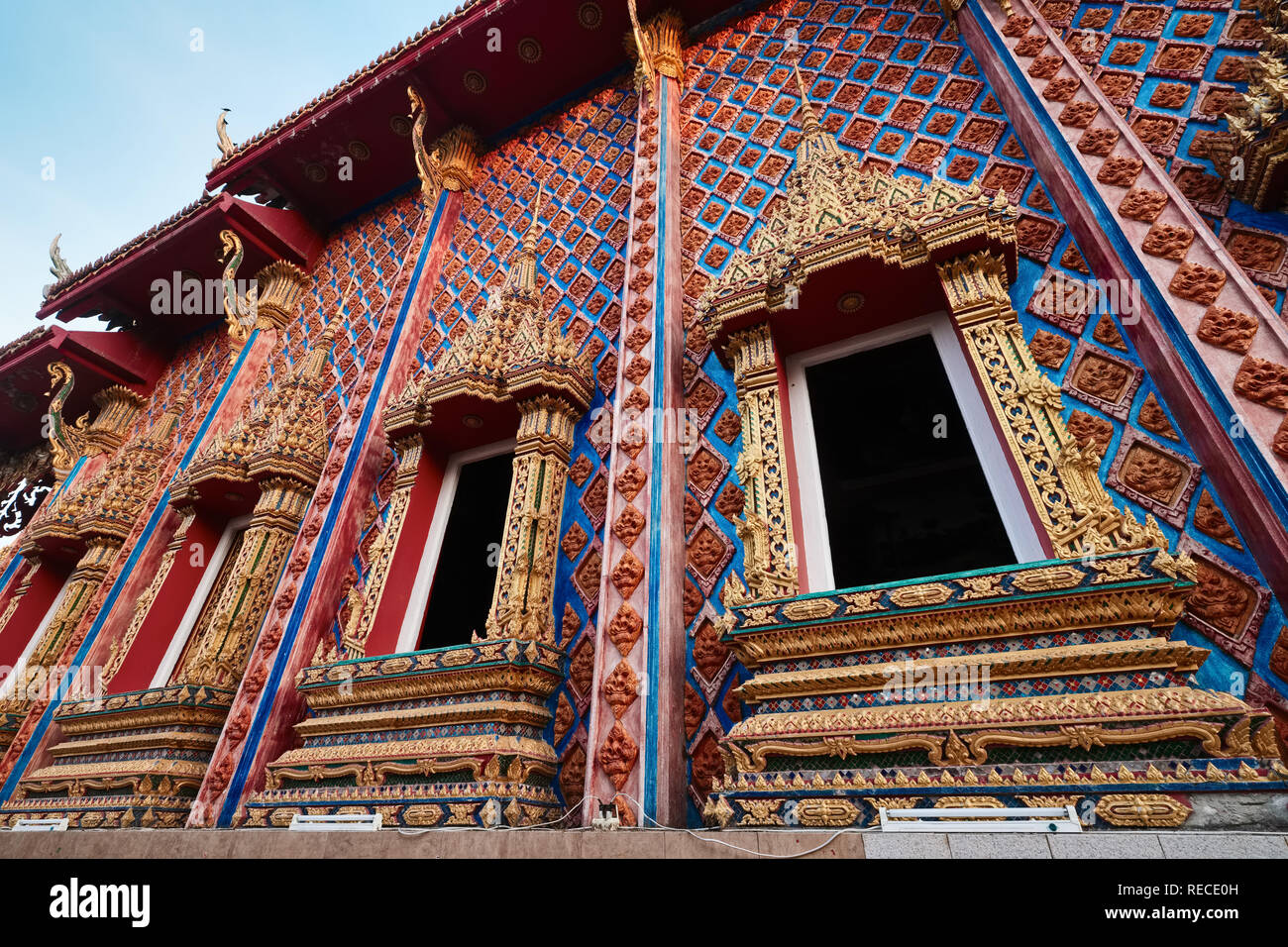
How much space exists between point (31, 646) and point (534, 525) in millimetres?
7703

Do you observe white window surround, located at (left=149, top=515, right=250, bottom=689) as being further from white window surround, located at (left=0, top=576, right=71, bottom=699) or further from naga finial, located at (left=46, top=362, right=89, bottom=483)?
naga finial, located at (left=46, top=362, right=89, bottom=483)

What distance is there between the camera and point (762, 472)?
11.7 ft

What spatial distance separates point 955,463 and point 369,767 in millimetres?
3821

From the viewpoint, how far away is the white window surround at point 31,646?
7.16m

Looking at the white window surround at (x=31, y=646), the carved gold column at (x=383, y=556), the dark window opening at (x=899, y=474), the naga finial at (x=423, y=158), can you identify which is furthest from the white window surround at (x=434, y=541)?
the white window surround at (x=31, y=646)

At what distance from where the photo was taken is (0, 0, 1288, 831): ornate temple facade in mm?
2525

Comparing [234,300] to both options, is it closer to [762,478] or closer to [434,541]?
[434,541]

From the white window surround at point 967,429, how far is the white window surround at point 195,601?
5928 millimetres

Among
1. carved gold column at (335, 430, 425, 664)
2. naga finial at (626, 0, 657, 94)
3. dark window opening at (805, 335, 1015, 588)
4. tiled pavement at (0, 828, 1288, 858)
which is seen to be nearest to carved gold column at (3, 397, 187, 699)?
carved gold column at (335, 430, 425, 664)

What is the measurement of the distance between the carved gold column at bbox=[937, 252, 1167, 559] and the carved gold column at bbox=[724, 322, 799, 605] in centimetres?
112

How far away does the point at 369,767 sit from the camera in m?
3.72

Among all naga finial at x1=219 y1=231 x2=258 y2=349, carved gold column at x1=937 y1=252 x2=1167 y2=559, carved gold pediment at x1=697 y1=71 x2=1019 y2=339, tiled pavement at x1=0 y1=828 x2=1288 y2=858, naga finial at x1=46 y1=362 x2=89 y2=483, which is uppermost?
naga finial at x1=219 y1=231 x2=258 y2=349
